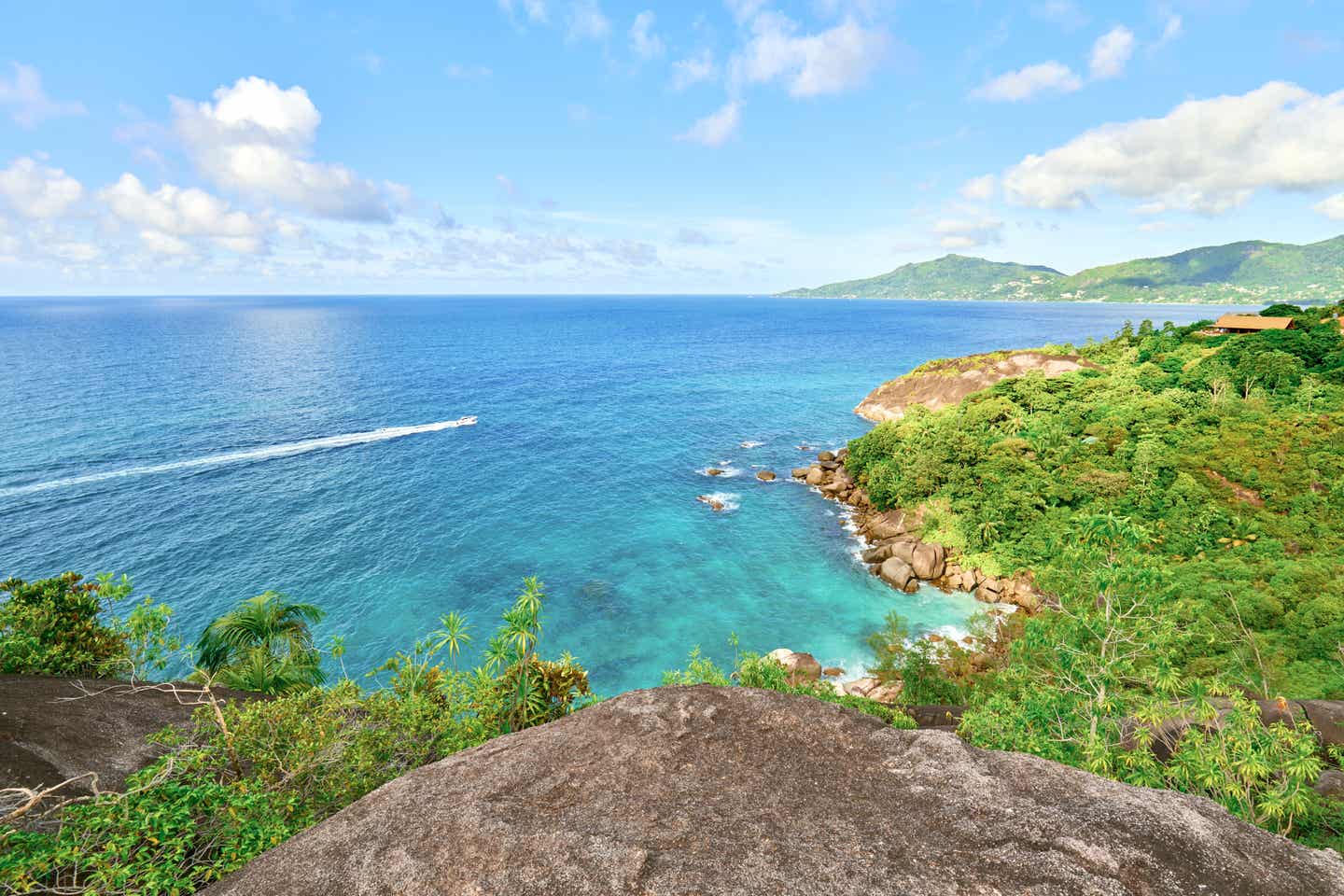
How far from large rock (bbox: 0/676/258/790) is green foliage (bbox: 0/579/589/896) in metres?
1.14

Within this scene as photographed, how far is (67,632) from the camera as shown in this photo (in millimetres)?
21844

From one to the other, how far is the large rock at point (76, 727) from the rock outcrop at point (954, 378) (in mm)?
95371

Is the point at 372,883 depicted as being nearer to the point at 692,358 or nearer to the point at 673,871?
the point at 673,871

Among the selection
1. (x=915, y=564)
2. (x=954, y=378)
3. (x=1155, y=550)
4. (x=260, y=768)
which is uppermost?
(x=954, y=378)

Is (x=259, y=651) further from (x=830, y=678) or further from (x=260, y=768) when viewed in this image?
(x=830, y=678)

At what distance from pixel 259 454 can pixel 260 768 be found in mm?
73472

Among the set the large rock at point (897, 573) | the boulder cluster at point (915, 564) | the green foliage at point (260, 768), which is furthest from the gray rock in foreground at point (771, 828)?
the large rock at point (897, 573)

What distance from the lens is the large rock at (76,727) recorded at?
1479 centimetres

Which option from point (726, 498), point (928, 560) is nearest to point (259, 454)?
point (726, 498)

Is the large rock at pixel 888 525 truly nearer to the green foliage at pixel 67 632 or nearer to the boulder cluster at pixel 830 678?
the boulder cluster at pixel 830 678

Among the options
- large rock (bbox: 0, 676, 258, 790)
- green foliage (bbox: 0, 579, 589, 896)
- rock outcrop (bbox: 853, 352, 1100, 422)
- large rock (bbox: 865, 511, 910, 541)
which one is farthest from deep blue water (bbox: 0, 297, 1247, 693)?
large rock (bbox: 0, 676, 258, 790)

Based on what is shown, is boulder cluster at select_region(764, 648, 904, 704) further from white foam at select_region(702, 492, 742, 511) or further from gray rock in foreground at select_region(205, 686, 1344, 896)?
white foam at select_region(702, 492, 742, 511)

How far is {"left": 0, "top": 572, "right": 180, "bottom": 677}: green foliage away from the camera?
2030 centimetres

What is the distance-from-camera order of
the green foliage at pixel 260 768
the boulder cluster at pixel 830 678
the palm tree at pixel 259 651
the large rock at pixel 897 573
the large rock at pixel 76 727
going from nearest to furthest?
the green foliage at pixel 260 768 → the large rock at pixel 76 727 → the palm tree at pixel 259 651 → the boulder cluster at pixel 830 678 → the large rock at pixel 897 573
